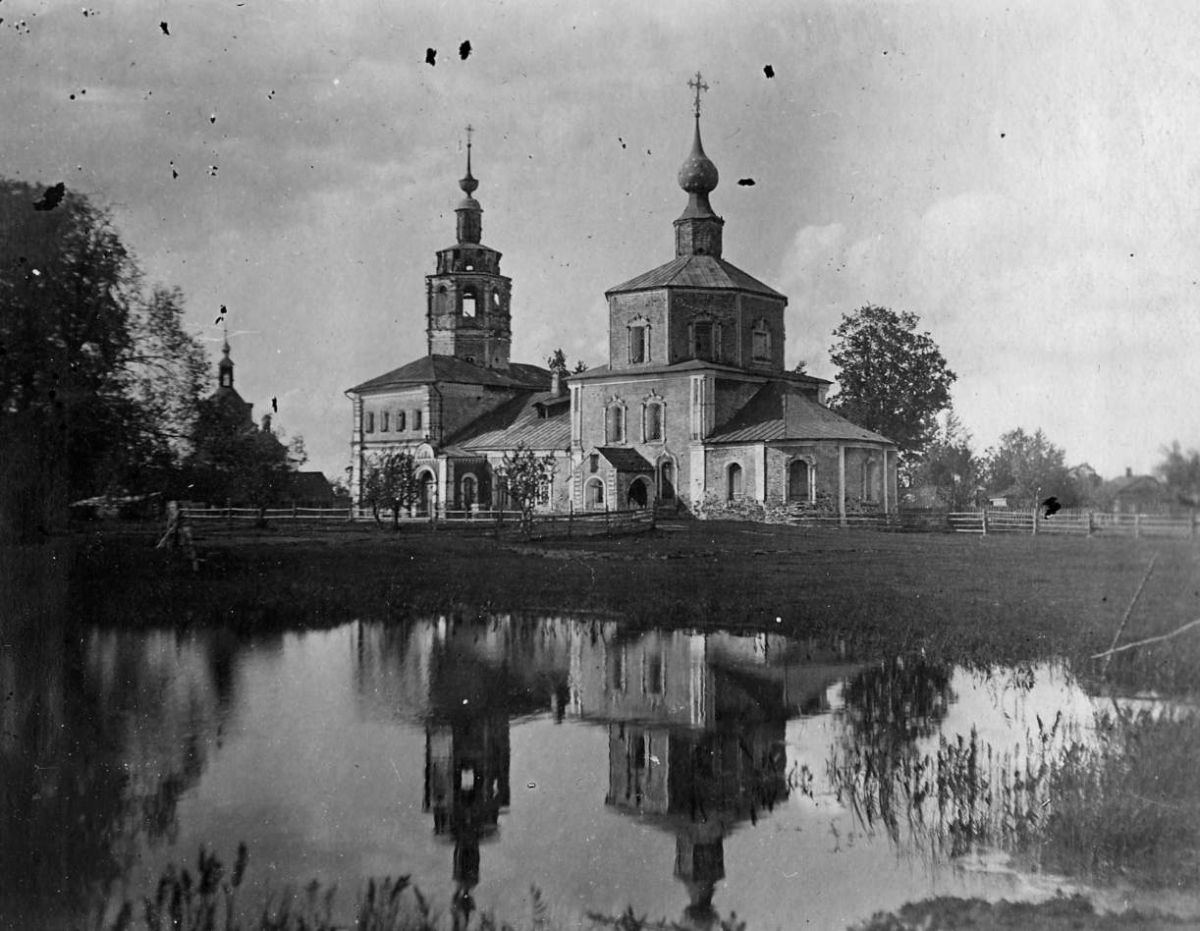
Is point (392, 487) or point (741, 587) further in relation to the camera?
point (392, 487)

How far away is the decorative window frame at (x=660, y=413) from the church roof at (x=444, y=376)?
1209 cm

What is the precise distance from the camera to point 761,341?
121 feet

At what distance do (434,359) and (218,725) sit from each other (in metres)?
38.4

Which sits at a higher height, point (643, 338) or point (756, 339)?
point (643, 338)

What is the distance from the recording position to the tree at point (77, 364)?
8.62 metres

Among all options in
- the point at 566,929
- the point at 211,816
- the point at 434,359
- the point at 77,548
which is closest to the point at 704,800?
the point at 566,929

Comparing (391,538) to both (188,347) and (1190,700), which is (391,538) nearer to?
(188,347)

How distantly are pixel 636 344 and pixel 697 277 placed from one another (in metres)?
3.34

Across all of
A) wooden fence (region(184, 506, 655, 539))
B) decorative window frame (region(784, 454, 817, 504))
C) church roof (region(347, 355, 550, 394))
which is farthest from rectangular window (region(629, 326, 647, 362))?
church roof (region(347, 355, 550, 394))

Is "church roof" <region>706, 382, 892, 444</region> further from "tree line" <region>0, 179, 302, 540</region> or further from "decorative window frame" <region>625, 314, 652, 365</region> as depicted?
"tree line" <region>0, 179, 302, 540</region>

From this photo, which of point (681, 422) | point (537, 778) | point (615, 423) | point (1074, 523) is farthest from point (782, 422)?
point (537, 778)

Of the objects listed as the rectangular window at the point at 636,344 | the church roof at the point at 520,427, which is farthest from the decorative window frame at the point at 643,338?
the church roof at the point at 520,427

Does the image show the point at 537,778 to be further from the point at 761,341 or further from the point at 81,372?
the point at 761,341

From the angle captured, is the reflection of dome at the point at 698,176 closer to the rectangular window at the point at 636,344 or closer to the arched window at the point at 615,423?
the rectangular window at the point at 636,344
